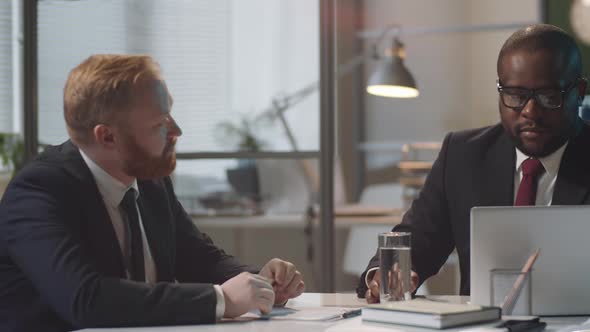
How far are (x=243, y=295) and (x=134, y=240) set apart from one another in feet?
1.35

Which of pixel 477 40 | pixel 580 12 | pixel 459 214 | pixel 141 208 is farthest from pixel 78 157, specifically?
pixel 477 40

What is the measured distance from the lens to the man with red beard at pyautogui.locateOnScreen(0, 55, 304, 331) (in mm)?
1808

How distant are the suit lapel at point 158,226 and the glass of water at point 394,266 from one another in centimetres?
60

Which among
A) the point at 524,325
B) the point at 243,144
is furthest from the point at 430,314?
the point at 243,144

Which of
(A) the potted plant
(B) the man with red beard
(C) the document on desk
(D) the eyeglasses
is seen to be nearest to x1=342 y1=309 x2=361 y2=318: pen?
(C) the document on desk

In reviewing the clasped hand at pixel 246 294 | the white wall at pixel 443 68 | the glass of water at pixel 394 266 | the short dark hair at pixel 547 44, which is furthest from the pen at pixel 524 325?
the white wall at pixel 443 68

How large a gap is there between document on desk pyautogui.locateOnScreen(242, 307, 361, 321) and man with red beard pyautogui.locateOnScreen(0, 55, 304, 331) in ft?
0.13

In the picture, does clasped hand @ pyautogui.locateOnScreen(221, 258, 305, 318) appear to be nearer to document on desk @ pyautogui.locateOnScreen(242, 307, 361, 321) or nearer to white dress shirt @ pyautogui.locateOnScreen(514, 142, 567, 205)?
document on desk @ pyautogui.locateOnScreen(242, 307, 361, 321)

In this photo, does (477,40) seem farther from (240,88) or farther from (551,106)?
(551,106)

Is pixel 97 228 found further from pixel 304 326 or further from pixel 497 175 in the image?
pixel 497 175

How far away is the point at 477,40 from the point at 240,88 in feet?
8.40

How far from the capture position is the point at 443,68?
6.56m

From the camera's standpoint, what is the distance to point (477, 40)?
253 inches

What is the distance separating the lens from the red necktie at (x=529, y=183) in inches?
88.3
